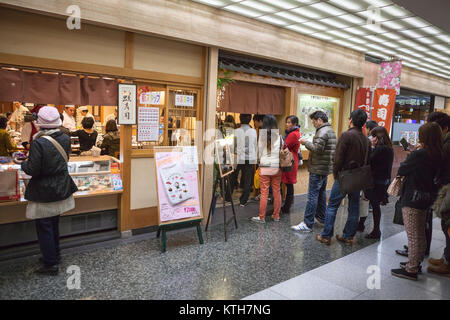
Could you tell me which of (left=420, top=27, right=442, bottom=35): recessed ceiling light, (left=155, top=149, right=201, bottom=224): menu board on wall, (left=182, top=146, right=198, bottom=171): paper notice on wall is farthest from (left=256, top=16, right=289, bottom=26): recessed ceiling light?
(left=155, top=149, right=201, bottom=224): menu board on wall

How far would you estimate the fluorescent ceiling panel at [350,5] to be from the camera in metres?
5.79

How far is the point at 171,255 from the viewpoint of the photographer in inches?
202

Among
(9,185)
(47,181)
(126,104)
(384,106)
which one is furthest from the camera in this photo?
(384,106)

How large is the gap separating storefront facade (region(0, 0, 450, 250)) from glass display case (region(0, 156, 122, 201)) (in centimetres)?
25

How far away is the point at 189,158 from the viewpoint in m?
5.66

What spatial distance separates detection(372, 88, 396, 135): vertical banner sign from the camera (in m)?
9.39

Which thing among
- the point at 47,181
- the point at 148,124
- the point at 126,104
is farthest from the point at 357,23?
the point at 47,181

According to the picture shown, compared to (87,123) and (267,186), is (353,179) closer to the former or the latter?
(267,186)

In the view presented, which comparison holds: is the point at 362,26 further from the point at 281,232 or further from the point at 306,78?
the point at 281,232

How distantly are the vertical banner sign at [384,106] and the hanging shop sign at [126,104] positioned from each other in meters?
6.99

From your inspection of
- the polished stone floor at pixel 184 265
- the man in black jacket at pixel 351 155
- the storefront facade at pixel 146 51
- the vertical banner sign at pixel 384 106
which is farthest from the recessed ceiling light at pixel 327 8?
the polished stone floor at pixel 184 265

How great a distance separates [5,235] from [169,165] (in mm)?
2525

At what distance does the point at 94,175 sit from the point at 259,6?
418 centimetres
